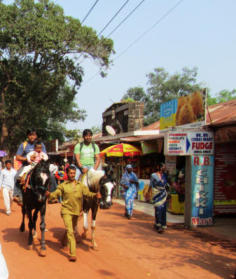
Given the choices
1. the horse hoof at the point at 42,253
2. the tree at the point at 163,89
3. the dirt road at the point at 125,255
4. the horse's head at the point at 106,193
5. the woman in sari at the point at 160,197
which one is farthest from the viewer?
Answer: the tree at the point at 163,89

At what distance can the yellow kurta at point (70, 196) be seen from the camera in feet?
23.0

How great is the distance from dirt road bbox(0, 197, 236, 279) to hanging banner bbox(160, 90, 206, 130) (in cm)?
412

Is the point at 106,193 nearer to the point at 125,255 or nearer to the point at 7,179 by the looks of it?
the point at 125,255

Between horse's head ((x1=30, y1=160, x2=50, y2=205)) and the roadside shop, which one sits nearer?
horse's head ((x1=30, y1=160, x2=50, y2=205))

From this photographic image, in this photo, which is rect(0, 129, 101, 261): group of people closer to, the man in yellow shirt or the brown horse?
the man in yellow shirt

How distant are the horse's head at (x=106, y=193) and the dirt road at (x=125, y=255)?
104cm

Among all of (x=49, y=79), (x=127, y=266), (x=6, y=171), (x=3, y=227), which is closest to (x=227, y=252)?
(x=127, y=266)

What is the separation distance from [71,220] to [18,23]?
734 inches

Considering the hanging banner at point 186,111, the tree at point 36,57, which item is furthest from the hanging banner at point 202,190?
the tree at point 36,57

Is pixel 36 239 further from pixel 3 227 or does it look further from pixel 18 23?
pixel 18 23

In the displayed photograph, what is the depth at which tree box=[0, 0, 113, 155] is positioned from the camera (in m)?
22.7

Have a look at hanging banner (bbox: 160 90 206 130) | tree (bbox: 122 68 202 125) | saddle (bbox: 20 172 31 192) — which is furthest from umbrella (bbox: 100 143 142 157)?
tree (bbox: 122 68 202 125)

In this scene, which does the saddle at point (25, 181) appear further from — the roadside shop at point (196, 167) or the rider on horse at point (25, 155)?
the roadside shop at point (196, 167)

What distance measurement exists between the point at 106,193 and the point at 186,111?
767cm
